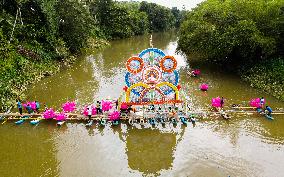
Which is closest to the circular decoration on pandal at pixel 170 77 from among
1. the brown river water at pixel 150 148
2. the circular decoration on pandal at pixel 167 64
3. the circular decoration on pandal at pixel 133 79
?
the circular decoration on pandal at pixel 167 64

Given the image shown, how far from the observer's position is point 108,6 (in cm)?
4838

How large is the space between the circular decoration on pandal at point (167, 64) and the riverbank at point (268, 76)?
7.41m

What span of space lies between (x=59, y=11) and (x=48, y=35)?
263 centimetres

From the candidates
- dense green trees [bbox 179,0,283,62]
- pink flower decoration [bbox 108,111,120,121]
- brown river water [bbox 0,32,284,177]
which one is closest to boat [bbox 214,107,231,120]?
brown river water [bbox 0,32,284,177]

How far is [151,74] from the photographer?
17.1 m

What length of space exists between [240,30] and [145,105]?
9.44 metres

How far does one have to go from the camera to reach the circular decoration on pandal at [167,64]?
17172mm

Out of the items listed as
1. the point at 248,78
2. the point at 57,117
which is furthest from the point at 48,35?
the point at 248,78

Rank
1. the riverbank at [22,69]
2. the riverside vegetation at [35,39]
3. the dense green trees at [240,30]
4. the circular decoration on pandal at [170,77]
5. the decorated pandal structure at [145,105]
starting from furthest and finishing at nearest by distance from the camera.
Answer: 1. the dense green trees at [240,30]
2. the riverside vegetation at [35,39]
3. the riverbank at [22,69]
4. the circular decoration on pandal at [170,77]
5. the decorated pandal structure at [145,105]

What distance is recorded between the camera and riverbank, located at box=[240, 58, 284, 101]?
822 inches

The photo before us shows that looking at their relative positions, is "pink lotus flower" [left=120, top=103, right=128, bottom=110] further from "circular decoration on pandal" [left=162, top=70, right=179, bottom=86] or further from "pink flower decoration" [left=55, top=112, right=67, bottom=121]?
"pink flower decoration" [left=55, top=112, right=67, bottom=121]

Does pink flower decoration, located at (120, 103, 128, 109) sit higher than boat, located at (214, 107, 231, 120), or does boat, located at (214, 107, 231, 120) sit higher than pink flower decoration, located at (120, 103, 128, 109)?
pink flower decoration, located at (120, 103, 128, 109)

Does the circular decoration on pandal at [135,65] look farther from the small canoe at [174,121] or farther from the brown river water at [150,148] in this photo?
the small canoe at [174,121]

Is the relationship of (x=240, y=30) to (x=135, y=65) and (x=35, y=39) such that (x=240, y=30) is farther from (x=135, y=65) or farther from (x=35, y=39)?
(x=35, y=39)
